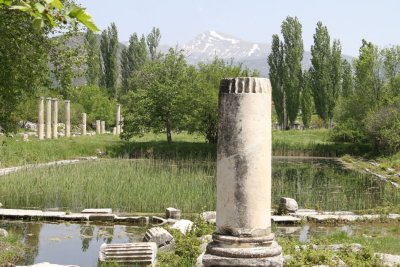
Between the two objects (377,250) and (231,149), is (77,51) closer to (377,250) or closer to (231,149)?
(377,250)

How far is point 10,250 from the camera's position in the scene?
12.5 m

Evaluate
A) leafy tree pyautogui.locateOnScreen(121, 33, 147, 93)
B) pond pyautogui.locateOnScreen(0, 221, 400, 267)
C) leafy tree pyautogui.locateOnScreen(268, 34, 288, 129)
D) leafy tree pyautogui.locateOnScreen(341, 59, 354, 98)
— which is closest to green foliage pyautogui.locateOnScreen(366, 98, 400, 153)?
leafy tree pyautogui.locateOnScreen(268, 34, 288, 129)

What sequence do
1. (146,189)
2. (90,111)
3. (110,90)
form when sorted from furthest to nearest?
1. (110,90)
2. (90,111)
3. (146,189)

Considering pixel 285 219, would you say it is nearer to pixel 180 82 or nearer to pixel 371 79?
pixel 180 82

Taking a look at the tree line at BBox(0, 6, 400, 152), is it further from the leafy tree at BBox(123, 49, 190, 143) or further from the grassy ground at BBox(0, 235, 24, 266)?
the grassy ground at BBox(0, 235, 24, 266)

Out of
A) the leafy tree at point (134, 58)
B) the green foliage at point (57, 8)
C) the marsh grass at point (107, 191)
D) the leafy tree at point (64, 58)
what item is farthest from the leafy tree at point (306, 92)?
the green foliage at point (57, 8)

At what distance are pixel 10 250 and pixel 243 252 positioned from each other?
280 inches

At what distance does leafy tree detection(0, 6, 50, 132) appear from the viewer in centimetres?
1603

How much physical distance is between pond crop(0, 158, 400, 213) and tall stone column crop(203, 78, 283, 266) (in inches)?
438

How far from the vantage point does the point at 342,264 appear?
10.2m

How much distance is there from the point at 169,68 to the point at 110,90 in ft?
78.8

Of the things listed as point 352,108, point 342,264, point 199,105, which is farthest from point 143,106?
point 342,264

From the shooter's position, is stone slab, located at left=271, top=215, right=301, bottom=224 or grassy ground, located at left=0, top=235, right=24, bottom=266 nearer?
grassy ground, located at left=0, top=235, right=24, bottom=266

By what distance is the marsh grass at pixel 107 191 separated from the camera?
759 inches
